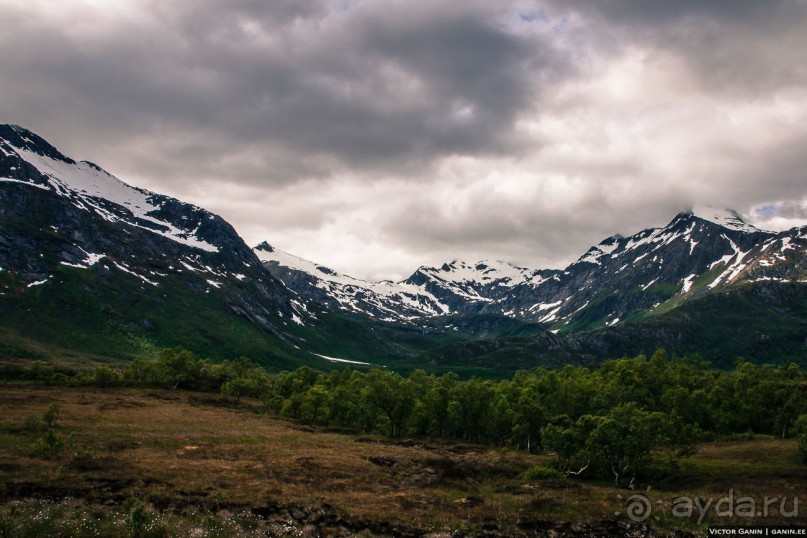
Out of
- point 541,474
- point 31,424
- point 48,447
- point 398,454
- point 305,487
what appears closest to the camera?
point 305,487

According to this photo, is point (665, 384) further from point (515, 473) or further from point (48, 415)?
point (48, 415)

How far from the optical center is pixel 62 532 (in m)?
26.8

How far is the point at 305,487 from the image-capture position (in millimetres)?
43500

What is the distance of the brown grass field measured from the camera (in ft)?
104

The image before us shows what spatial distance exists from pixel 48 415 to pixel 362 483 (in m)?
38.0

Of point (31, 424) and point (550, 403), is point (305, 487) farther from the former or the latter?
point (550, 403)

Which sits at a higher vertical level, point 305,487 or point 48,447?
point 48,447

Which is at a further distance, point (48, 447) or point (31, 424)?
point (31, 424)

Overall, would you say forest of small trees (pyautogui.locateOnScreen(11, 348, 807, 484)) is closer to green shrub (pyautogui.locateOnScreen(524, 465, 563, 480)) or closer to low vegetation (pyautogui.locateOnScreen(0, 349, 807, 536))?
→ low vegetation (pyautogui.locateOnScreen(0, 349, 807, 536))

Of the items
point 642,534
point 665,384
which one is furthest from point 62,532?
point 665,384

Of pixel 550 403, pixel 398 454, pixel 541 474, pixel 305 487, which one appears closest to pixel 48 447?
pixel 305 487

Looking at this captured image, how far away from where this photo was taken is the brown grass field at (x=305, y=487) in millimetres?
31828

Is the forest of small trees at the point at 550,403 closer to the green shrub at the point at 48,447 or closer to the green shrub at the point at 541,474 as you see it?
the green shrub at the point at 541,474

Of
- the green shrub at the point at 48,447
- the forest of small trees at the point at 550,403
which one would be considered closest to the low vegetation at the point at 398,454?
the green shrub at the point at 48,447
